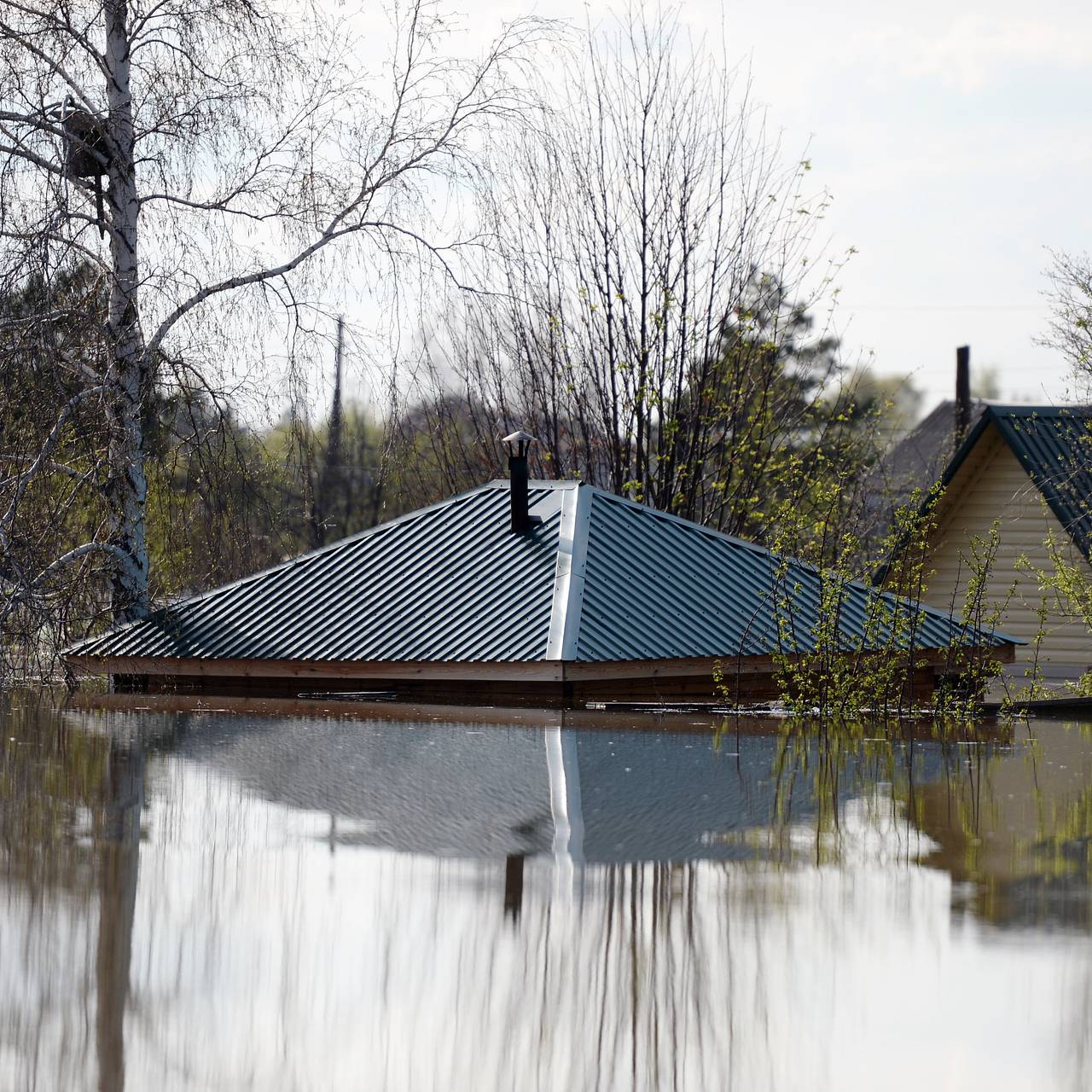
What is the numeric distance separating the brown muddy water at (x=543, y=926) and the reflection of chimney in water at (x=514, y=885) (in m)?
0.02

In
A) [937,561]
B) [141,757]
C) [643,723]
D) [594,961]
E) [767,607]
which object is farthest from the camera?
[937,561]

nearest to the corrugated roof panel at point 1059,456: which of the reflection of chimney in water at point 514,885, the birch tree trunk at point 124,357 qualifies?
the birch tree trunk at point 124,357

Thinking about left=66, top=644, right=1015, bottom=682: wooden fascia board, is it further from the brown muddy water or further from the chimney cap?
the brown muddy water

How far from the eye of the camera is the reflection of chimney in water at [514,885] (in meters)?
7.07

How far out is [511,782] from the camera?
1084cm

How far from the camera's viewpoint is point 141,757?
→ 487 inches

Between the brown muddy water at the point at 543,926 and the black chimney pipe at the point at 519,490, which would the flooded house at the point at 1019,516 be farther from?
the brown muddy water at the point at 543,926

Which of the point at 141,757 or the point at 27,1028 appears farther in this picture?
the point at 141,757

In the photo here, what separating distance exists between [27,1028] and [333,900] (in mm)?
2118

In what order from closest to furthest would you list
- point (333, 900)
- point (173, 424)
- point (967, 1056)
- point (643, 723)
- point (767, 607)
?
point (967, 1056) < point (333, 900) < point (643, 723) < point (767, 607) < point (173, 424)

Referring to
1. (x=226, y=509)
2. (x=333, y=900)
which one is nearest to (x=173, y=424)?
(x=226, y=509)

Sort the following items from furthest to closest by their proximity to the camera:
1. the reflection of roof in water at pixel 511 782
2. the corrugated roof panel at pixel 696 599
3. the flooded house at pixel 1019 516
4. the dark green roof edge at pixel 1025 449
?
the flooded house at pixel 1019 516
the dark green roof edge at pixel 1025 449
the corrugated roof panel at pixel 696 599
the reflection of roof in water at pixel 511 782

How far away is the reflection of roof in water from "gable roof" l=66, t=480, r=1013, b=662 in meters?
2.09

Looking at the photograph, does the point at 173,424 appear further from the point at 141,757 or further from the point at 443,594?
the point at 141,757
